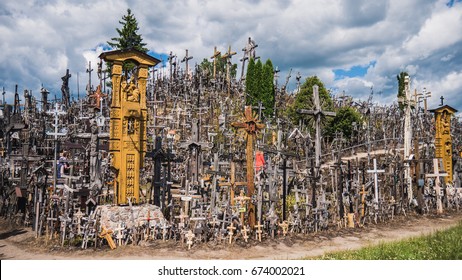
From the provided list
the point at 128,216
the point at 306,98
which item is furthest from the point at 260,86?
the point at 128,216

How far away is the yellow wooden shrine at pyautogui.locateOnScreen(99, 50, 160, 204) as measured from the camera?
12008mm

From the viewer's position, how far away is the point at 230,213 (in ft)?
37.6

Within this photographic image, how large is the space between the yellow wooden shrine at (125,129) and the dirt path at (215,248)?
7.70ft

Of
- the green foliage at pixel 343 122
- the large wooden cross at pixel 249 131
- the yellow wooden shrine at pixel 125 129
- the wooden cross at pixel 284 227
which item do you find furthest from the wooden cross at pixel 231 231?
the green foliage at pixel 343 122

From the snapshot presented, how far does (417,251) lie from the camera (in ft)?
28.9

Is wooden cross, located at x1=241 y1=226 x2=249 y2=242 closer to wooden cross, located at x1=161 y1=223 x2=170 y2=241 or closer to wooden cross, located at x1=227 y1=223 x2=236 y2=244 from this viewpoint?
wooden cross, located at x1=227 y1=223 x2=236 y2=244

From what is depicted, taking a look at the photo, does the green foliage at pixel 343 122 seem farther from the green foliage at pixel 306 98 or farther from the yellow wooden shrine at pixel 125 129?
the yellow wooden shrine at pixel 125 129

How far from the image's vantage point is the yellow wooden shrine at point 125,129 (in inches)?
473

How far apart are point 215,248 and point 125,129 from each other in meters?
5.02

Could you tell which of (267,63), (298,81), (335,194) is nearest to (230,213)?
(335,194)

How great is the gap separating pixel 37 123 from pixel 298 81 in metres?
30.2
